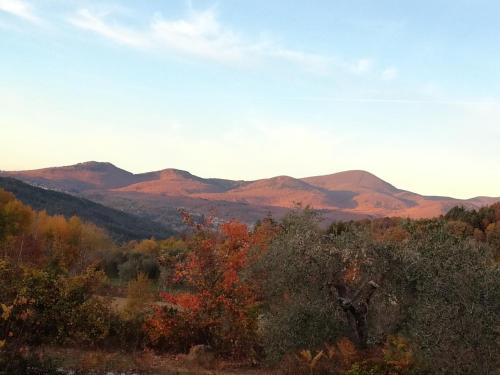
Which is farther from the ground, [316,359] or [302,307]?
[302,307]

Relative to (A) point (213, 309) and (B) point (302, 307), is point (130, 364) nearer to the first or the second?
(A) point (213, 309)

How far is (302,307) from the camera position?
56.3 feet

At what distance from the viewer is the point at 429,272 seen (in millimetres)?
15812

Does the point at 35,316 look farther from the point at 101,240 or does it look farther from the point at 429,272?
the point at 101,240

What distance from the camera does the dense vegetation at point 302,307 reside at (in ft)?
47.1

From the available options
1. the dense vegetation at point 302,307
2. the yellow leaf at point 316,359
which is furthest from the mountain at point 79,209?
the yellow leaf at point 316,359

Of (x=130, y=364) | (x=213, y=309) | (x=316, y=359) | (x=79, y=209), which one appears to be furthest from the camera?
(x=79, y=209)

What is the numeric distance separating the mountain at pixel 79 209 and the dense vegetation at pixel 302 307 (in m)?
105

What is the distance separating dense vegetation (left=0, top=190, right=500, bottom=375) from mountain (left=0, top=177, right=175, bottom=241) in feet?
344

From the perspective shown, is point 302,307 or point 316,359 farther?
point 302,307

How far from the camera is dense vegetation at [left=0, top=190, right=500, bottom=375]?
14359mm

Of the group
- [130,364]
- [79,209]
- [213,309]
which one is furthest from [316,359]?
[79,209]

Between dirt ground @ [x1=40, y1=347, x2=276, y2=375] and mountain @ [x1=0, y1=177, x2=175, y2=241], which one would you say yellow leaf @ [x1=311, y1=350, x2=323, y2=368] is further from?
mountain @ [x1=0, y1=177, x2=175, y2=241]

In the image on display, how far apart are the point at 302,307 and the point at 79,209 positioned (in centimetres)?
13697
